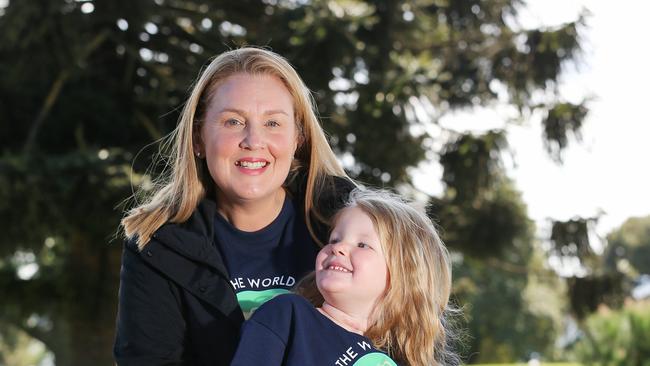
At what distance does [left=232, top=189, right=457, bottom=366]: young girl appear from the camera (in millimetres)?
2371

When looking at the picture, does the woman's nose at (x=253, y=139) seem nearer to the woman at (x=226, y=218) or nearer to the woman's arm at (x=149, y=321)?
the woman at (x=226, y=218)

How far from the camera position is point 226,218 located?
2910 mm

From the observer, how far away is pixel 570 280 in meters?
12.5

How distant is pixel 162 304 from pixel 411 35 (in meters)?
9.46

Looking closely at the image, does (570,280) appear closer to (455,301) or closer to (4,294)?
(4,294)

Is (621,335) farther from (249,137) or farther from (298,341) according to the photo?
(298,341)

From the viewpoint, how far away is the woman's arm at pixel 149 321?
2645 millimetres

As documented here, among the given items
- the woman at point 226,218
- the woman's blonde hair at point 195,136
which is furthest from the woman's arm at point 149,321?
the woman's blonde hair at point 195,136

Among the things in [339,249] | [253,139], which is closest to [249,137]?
[253,139]

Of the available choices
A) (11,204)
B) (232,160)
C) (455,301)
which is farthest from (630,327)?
(232,160)

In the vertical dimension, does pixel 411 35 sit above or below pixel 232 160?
above

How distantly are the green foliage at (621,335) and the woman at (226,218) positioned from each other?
11.4m

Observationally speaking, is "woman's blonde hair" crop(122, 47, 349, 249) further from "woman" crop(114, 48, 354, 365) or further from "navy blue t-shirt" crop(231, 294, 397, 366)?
"navy blue t-shirt" crop(231, 294, 397, 366)

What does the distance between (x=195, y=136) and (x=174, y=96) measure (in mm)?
7505
